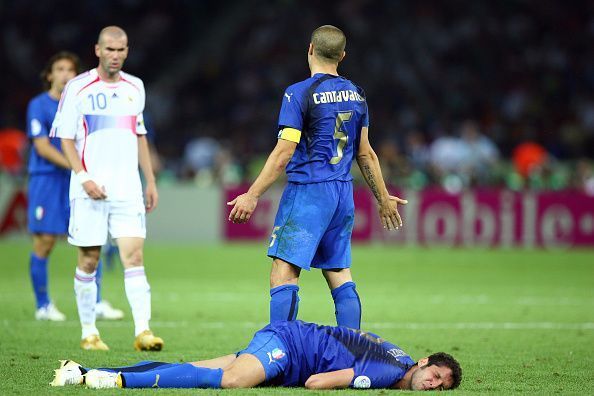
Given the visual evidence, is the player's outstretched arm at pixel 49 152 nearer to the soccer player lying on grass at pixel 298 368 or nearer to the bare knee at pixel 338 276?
the bare knee at pixel 338 276

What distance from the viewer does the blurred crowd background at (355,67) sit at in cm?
2736

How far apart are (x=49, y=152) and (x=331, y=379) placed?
17.1 feet

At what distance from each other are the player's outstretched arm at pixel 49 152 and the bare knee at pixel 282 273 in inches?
154

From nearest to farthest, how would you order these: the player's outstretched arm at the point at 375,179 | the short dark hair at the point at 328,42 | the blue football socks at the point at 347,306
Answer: the short dark hair at the point at 328,42 → the blue football socks at the point at 347,306 → the player's outstretched arm at the point at 375,179

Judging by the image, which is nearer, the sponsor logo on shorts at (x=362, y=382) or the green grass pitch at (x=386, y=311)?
the sponsor logo on shorts at (x=362, y=382)

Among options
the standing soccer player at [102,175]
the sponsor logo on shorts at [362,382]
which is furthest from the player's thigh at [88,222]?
the sponsor logo on shorts at [362,382]

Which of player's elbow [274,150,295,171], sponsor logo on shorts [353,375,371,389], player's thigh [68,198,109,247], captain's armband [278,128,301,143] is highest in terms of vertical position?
captain's armband [278,128,301,143]

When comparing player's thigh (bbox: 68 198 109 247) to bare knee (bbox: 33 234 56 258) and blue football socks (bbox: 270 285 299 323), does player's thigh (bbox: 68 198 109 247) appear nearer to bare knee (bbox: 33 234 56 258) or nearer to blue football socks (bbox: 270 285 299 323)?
blue football socks (bbox: 270 285 299 323)

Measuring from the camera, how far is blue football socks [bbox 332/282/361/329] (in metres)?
7.96

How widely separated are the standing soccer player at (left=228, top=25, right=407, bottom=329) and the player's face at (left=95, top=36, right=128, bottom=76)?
1900 mm

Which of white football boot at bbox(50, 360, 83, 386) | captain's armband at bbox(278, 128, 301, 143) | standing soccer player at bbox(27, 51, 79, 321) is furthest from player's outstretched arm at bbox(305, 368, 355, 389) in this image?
standing soccer player at bbox(27, 51, 79, 321)

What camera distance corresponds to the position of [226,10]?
105 ft

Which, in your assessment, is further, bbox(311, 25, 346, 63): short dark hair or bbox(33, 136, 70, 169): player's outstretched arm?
bbox(33, 136, 70, 169): player's outstretched arm

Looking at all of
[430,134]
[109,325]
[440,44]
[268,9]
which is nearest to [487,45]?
[440,44]
